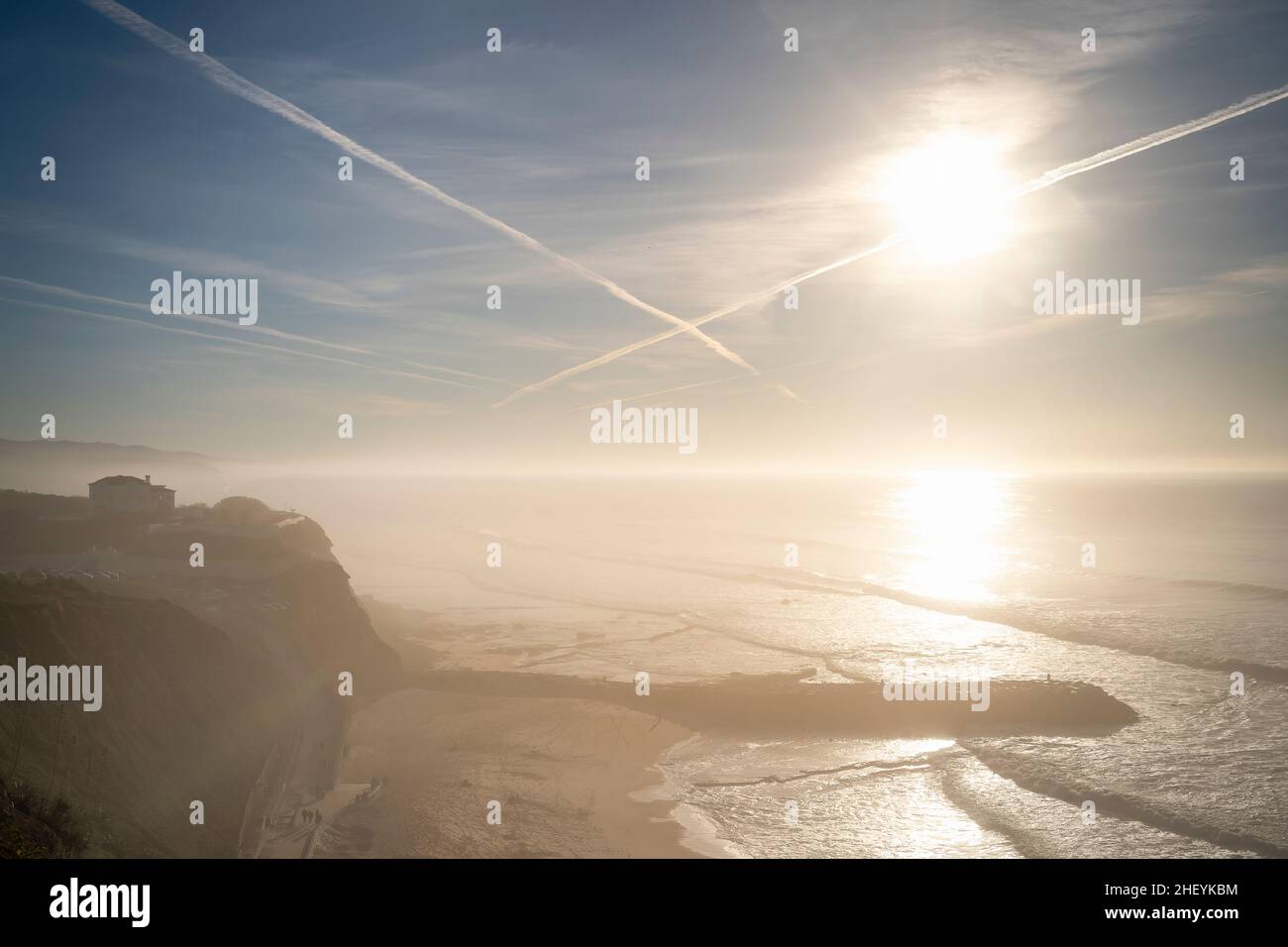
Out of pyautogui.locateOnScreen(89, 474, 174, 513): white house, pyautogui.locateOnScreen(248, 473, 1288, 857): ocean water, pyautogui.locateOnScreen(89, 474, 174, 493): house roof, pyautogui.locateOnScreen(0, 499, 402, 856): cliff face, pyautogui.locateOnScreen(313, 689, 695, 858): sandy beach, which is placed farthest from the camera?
pyautogui.locateOnScreen(89, 474, 174, 493): house roof

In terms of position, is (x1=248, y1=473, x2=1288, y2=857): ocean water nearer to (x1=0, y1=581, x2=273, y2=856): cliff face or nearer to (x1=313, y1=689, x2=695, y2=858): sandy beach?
Result: (x1=313, y1=689, x2=695, y2=858): sandy beach

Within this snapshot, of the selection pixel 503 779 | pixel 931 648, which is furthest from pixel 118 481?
pixel 931 648

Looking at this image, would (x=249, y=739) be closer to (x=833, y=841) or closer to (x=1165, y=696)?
(x=833, y=841)

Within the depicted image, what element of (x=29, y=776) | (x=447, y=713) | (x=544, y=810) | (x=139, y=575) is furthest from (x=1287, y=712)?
(x=139, y=575)

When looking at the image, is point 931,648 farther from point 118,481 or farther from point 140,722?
point 118,481

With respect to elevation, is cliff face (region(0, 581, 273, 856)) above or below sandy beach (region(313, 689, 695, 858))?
above

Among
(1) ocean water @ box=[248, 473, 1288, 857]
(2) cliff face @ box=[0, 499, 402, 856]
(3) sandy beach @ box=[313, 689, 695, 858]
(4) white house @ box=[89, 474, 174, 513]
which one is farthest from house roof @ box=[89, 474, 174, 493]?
(3) sandy beach @ box=[313, 689, 695, 858]
